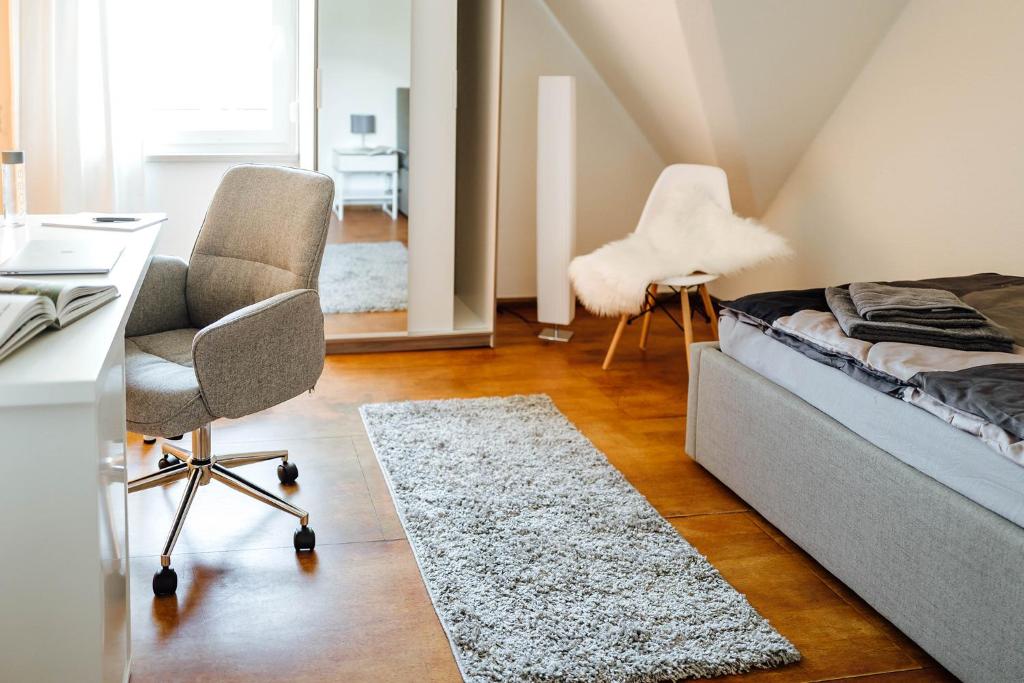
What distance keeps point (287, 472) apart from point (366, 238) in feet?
4.69

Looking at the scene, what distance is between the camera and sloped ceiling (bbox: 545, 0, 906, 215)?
11.8ft

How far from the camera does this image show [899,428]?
221cm

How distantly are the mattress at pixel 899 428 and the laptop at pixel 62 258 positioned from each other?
5.47 ft

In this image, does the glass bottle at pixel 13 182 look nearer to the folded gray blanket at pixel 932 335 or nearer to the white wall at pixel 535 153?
the folded gray blanket at pixel 932 335

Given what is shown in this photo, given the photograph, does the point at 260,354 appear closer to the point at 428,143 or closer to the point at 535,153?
the point at 428,143

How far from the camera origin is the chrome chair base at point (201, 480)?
2420 mm

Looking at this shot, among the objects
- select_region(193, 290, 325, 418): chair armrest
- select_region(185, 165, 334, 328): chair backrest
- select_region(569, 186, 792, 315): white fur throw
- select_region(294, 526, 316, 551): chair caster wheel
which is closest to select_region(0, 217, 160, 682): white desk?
select_region(193, 290, 325, 418): chair armrest

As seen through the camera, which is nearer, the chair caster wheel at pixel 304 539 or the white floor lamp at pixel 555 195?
the chair caster wheel at pixel 304 539

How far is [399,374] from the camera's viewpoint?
157 inches

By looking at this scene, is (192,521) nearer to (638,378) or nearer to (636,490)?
(636,490)

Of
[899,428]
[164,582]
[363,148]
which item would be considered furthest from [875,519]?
[363,148]

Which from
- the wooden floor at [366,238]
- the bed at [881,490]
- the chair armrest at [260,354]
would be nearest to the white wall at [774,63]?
the bed at [881,490]

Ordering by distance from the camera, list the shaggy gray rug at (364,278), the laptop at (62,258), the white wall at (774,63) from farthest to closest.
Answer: the shaggy gray rug at (364,278), the white wall at (774,63), the laptop at (62,258)

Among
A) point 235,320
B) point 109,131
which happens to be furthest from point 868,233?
point 109,131
